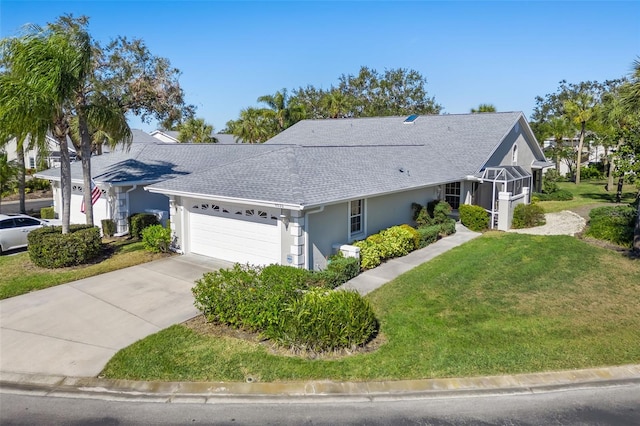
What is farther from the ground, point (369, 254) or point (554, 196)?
point (554, 196)

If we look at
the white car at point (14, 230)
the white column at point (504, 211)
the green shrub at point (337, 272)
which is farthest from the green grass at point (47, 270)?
the white column at point (504, 211)

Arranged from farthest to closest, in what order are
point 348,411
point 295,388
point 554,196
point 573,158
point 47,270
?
point 573,158, point 554,196, point 47,270, point 295,388, point 348,411

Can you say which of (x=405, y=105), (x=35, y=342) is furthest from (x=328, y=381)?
(x=405, y=105)

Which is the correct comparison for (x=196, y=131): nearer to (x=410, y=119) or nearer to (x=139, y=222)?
(x=410, y=119)

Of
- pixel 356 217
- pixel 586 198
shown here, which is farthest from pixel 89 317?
pixel 586 198

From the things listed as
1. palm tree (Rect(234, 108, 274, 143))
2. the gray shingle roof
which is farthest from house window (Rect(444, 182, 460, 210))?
palm tree (Rect(234, 108, 274, 143))

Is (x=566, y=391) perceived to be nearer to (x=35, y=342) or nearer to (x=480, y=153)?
(x=35, y=342)

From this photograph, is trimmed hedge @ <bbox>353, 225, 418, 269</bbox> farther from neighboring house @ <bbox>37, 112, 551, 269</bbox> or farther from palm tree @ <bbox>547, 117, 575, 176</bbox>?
palm tree @ <bbox>547, 117, 575, 176</bbox>
